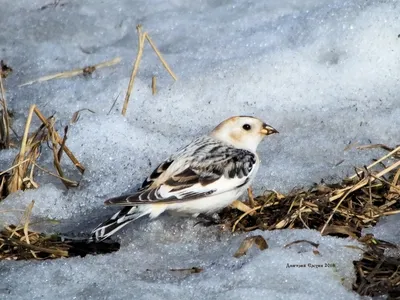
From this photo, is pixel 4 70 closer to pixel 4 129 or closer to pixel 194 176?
pixel 4 129

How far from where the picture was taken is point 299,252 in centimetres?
414

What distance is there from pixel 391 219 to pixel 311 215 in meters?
0.38

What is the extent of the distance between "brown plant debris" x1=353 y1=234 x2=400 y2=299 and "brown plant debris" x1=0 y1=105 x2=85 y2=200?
1.63 metres

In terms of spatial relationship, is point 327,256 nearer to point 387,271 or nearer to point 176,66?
point 387,271

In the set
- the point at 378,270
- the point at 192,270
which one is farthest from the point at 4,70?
the point at 378,270

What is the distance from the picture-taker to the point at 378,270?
4051 millimetres

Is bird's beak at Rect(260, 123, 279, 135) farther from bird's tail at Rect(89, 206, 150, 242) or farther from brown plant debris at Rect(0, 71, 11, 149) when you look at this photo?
brown plant debris at Rect(0, 71, 11, 149)

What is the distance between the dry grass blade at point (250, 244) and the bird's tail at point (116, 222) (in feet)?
1.82

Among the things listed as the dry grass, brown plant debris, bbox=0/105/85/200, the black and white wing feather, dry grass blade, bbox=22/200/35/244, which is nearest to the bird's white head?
the black and white wing feather

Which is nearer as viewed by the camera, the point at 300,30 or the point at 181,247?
the point at 181,247

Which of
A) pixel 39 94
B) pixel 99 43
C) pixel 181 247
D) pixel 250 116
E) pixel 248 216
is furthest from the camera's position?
pixel 99 43

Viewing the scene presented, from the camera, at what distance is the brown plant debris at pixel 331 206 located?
4.60 meters

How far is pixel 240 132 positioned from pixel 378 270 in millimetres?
1430

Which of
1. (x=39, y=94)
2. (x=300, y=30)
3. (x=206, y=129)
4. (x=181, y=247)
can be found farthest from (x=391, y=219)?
(x=39, y=94)
